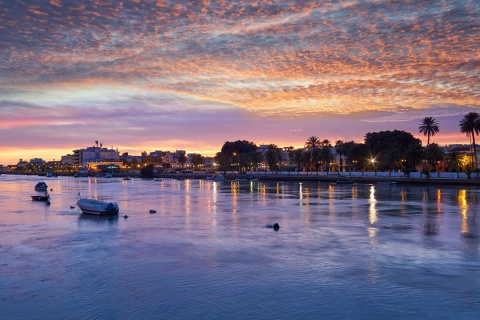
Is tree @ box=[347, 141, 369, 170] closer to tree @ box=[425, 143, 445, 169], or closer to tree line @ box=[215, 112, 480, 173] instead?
tree line @ box=[215, 112, 480, 173]

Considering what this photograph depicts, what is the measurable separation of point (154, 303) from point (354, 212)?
120 ft

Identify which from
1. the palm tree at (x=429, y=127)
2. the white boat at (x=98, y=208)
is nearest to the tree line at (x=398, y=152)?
the palm tree at (x=429, y=127)

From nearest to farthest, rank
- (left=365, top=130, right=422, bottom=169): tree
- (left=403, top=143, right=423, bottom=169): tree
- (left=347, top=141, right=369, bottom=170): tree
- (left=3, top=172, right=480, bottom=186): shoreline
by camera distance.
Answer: (left=3, top=172, right=480, bottom=186): shoreline < (left=403, top=143, right=423, bottom=169): tree < (left=365, top=130, right=422, bottom=169): tree < (left=347, top=141, right=369, bottom=170): tree

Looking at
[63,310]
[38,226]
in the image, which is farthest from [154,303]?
[38,226]

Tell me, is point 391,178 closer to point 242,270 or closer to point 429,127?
point 429,127

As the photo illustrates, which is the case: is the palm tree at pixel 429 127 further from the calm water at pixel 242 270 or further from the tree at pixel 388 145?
the calm water at pixel 242 270

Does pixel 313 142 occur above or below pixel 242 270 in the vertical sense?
above

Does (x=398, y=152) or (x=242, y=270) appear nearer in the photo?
(x=242, y=270)

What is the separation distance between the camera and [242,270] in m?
23.5

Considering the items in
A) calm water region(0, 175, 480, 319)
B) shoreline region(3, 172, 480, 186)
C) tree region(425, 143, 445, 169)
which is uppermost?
tree region(425, 143, 445, 169)

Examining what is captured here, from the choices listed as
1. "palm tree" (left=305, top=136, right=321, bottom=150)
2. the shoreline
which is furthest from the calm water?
"palm tree" (left=305, top=136, right=321, bottom=150)

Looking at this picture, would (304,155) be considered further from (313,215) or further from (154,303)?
(154,303)

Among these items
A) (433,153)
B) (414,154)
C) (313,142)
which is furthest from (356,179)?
(313,142)

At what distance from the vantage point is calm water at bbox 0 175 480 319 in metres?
A: 17.9
